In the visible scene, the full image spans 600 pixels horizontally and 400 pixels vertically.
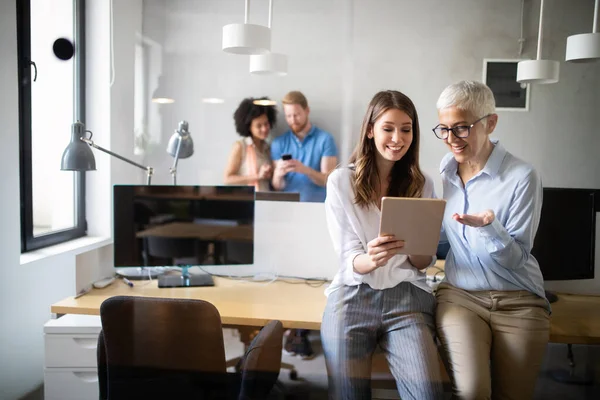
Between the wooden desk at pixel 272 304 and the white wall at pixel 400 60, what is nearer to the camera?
the white wall at pixel 400 60

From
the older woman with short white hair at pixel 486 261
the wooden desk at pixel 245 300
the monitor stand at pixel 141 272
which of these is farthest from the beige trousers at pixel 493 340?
the monitor stand at pixel 141 272

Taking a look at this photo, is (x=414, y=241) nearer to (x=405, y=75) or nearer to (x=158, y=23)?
(x=405, y=75)

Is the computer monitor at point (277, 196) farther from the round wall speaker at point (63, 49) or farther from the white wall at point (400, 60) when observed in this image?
the round wall speaker at point (63, 49)

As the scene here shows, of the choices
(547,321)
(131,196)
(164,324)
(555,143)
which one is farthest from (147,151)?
(547,321)

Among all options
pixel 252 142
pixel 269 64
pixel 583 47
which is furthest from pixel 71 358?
pixel 583 47

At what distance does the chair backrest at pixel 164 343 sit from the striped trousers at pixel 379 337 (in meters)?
0.30

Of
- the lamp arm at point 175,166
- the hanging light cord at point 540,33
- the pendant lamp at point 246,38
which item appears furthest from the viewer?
the lamp arm at point 175,166

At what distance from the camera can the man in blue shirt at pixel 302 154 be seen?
108 cm

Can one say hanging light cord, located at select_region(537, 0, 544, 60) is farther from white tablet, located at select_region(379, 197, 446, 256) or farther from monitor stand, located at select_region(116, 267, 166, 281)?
monitor stand, located at select_region(116, 267, 166, 281)

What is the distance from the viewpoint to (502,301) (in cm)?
112

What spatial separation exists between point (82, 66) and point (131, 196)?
1.28 ft

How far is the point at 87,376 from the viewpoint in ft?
4.10

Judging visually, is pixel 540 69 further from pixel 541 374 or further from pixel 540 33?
pixel 541 374

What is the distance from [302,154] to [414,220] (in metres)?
0.33
